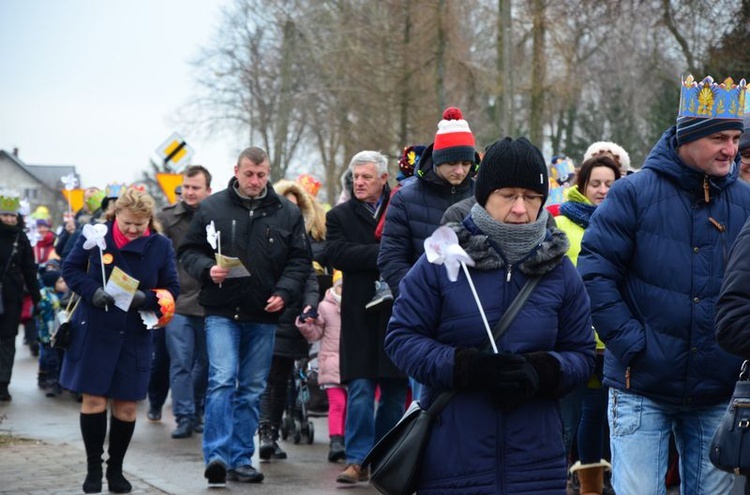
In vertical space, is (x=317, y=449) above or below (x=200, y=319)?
below

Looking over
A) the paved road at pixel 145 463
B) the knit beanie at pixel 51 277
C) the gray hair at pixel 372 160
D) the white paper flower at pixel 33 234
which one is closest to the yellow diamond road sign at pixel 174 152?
the white paper flower at pixel 33 234

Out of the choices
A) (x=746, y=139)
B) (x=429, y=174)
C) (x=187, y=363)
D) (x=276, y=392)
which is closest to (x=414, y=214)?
(x=429, y=174)

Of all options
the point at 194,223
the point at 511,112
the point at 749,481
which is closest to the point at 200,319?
the point at 194,223

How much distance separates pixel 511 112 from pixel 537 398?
19440 millimetres

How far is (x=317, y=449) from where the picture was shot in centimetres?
1141

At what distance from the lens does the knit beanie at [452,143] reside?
8.45 metres

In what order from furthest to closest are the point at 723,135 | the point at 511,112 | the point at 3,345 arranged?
1. the point at 511,112
2. the point at 3,345
3. the point at 723,135

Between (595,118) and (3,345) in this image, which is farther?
(595,118)

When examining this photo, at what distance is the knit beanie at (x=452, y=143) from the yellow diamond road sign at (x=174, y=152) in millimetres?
16982

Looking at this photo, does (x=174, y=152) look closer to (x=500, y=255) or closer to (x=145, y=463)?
(x=145, y=463)

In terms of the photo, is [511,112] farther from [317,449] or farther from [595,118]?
[595,118]

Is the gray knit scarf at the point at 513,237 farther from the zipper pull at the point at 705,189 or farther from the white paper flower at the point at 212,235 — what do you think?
the white paper flower at the point at 212,235

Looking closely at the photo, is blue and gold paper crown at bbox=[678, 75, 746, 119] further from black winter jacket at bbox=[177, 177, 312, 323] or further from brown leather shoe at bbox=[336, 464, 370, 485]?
brown leather shoe at bbox=[336, 464, 370, 485]

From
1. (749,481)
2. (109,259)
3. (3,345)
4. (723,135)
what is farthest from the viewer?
(3,345)
